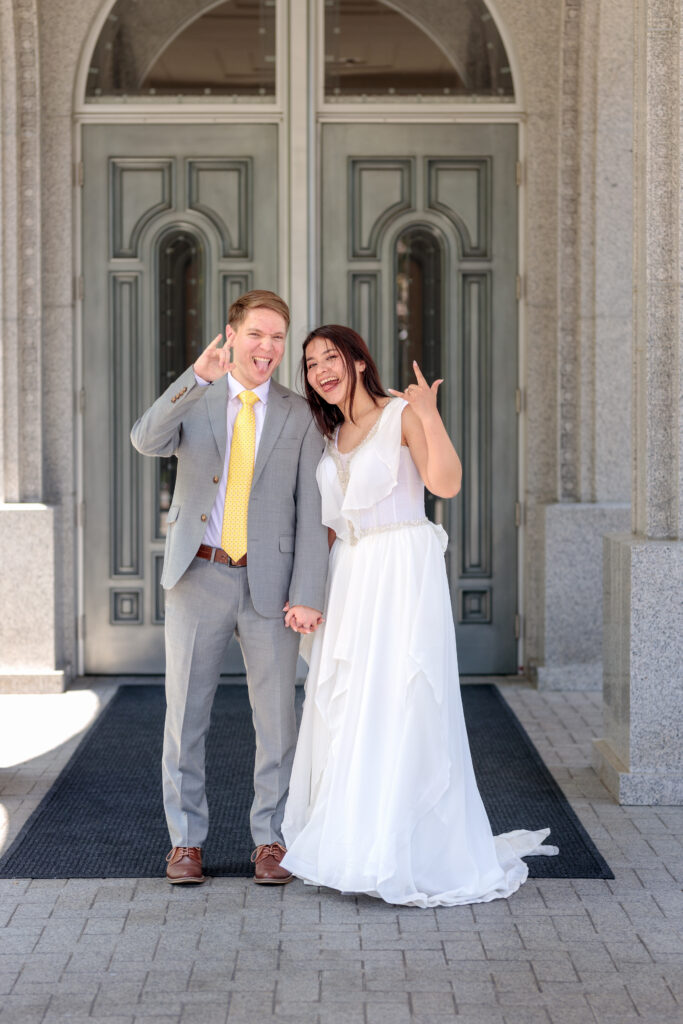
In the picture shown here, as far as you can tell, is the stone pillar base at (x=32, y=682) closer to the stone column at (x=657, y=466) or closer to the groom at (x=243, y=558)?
the groom at (x=243, y=558)

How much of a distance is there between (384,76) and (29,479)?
10.7 feet

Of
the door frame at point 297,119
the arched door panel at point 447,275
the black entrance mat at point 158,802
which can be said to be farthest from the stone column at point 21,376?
the arched door panel at point 447,275

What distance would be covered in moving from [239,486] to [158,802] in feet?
5.73

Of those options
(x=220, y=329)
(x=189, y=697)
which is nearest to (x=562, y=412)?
(x=220, y=329)

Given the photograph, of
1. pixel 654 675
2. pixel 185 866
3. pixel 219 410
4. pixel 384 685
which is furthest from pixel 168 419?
pixel 654 675

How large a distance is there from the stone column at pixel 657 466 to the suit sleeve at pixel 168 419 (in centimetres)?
206

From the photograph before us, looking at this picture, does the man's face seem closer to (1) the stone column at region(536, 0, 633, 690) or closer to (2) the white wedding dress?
(2) the white wedding dress

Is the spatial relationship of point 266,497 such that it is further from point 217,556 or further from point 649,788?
point 649,788

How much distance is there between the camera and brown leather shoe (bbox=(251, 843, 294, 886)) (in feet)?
14.3

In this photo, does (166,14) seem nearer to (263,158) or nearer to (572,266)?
(263,158)

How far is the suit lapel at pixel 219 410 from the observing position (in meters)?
4.38

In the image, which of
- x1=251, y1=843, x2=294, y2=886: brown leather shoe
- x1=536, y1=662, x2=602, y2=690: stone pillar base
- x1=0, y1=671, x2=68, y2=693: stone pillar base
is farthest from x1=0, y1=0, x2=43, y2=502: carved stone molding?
x1=251, y1=843, x2=294, y2=886: brown leather shoe

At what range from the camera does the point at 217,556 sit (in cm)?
437

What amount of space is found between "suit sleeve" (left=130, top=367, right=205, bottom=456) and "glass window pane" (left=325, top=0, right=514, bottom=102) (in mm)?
4286
